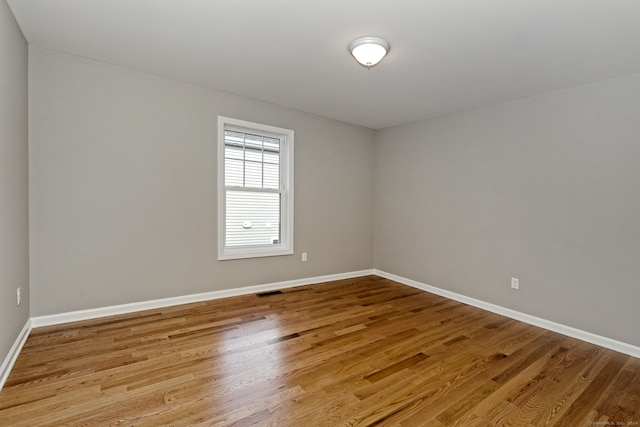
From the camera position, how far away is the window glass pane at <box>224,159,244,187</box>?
12.5 feet

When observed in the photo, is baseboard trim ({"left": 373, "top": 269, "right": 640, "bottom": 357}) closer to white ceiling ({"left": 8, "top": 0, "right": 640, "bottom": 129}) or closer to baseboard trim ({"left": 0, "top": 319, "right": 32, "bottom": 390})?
white ceiling ({"left": 8, "top": 0, "right": 640, "bottom": 129})

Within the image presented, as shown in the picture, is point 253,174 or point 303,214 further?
point 303,214

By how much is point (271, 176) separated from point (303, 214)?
707mm

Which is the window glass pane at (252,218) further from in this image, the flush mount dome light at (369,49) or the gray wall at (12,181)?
the flush mount dome light at (369,49)

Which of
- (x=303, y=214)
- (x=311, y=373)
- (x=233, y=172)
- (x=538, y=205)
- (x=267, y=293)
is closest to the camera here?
(x=311, y=373)

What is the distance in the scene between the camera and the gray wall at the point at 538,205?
107 inches

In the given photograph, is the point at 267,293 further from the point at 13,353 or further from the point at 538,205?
the point at 538,205

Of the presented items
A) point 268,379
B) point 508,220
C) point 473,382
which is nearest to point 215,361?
point 268,379

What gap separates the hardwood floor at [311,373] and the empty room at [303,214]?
0.7 inches

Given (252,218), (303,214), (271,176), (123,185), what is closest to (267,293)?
(252,218)

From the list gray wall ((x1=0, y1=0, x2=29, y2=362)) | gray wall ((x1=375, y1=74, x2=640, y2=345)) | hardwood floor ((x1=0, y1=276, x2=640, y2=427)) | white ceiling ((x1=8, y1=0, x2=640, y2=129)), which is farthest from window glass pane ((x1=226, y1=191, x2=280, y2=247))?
gray wall ((x1=375, y1=74, x2=640, y2=345))

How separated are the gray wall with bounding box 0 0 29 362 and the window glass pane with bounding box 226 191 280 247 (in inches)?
72.6

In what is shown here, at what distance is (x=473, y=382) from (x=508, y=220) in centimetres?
207

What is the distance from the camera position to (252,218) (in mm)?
4051
